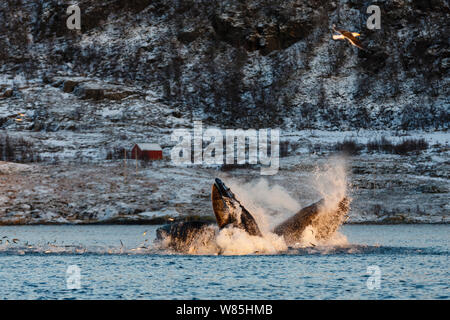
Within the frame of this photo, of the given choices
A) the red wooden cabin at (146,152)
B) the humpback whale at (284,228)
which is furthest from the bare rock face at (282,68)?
the humpback whale at (284,228)

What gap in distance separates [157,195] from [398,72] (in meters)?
107

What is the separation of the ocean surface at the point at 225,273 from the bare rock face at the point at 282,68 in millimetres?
118517

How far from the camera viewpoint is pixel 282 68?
183m

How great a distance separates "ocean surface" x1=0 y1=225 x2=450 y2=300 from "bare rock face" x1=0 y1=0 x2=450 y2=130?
11852 centimetres

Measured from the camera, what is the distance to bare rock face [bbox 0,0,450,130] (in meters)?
165

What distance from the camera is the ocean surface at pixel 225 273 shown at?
2805 cm

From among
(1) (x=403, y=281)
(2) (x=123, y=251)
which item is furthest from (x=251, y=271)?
(2) (x=123, y=251)

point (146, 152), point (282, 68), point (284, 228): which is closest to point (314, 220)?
point (284, 228)

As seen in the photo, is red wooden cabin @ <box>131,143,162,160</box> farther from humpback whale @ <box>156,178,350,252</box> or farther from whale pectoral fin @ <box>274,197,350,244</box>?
whale pectoral fin @ <box>274,197,350,244</box>

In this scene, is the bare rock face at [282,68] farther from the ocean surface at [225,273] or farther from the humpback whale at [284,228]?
the ocean surface at [225,273]

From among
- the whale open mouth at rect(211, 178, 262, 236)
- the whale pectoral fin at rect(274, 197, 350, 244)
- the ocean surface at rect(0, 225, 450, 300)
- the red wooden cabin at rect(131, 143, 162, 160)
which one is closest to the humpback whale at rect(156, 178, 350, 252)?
the whale pectoral fin at rect(274, 197, 350, 244)

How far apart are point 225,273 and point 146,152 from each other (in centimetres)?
8743

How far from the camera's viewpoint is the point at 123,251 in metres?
41.9

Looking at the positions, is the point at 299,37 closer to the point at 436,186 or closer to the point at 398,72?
the point at 398,72
